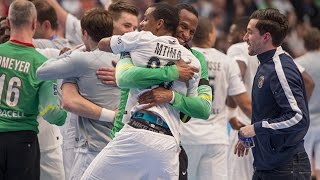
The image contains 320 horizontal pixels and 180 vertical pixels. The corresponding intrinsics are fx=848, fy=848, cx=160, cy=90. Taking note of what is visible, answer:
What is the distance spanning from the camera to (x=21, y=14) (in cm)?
758

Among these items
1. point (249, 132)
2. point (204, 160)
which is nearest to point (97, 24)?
point (249, 132)

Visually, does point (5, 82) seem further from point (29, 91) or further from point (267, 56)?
point (267, 56)

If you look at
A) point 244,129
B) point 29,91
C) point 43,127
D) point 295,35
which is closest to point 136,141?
point 244,129

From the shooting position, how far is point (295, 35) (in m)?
19.1

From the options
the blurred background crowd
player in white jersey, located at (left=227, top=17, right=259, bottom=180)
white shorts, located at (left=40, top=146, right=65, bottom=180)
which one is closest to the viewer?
white shorts, located at (left=40, top=146, right=65, bottom=180)

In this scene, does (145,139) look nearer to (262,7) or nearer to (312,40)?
(312,40)

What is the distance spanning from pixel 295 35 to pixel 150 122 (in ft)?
43.6

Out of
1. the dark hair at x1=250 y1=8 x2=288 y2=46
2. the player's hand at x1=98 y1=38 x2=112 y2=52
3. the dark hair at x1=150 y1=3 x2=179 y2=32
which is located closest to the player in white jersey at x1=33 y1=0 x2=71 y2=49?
the player's hand at x1=98 y1=38 x2=112 y2=52

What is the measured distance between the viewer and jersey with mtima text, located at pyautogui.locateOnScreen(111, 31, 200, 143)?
20.4 feet

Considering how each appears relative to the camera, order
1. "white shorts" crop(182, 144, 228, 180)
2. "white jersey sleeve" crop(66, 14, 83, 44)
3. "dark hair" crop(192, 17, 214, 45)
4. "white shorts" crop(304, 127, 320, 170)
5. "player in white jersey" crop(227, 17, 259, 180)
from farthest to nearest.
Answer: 1. "white shorts" crop(304, 127, 320, 170)
2. "white jersey sleeve" crop(66, 14, 83, 44)
3. "player in white jersey" crop(227, 17, 259, 180)
4. "dark hair" crop(192, 17, 214, 45)
5. "white shorts" crop(182, 144, 228, 180)

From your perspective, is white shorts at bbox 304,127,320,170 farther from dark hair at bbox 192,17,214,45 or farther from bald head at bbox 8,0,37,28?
bald head at bbox 8,0,37,28

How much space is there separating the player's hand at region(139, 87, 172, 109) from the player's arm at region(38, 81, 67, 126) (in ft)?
4.87

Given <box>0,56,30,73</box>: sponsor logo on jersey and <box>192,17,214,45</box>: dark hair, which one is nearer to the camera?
<box>0,56,30,73</box>: sponsor logo on jersey

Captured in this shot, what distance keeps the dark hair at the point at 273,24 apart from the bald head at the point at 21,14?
2.07 m
